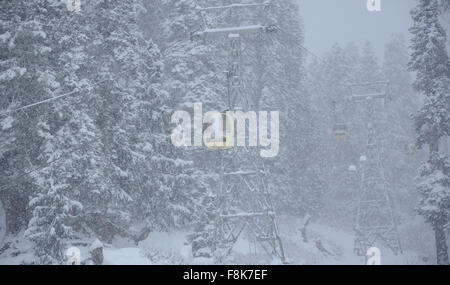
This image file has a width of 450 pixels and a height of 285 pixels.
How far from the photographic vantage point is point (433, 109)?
2475 centimetres

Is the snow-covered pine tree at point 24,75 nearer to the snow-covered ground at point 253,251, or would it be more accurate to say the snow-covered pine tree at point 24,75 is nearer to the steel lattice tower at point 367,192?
the snow-covered ground at point 253,251

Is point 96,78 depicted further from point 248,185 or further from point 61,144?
point 248,185

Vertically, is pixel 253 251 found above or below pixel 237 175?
below

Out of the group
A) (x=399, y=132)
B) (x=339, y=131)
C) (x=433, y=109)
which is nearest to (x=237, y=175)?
(x=433, y=109)

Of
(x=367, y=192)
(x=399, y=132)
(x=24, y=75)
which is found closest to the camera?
(x=24, y=75)

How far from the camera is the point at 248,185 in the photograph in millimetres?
21906

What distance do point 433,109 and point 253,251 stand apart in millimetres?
11755

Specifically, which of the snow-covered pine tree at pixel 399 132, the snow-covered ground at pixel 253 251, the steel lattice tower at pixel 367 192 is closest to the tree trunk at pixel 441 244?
the snow-covered ground at pixel 253 251

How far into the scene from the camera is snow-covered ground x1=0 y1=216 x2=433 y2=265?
58.8ft

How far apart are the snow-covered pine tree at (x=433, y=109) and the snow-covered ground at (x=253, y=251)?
5731mm

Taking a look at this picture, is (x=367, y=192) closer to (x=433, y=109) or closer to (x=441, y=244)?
(x=441, y=244)

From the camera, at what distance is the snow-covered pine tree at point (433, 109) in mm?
24641

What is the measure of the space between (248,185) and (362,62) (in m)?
35.2
